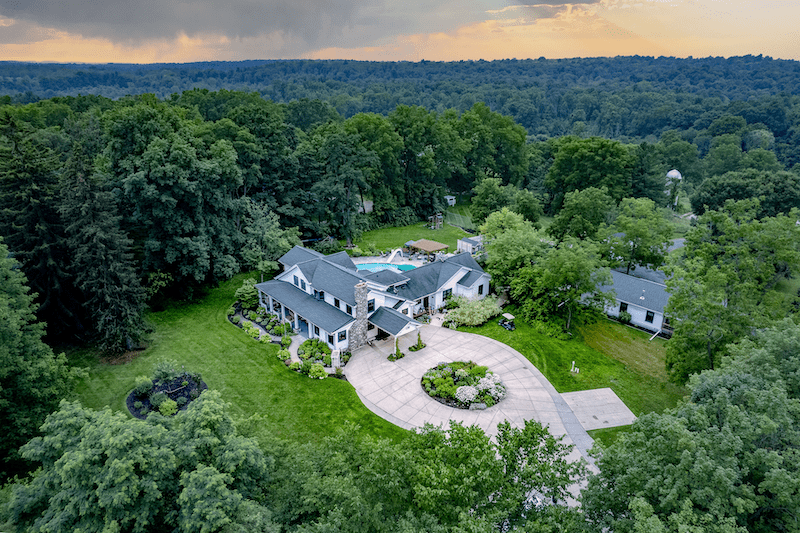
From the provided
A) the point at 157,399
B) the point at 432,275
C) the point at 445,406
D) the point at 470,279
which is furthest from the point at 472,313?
the point at 157,399

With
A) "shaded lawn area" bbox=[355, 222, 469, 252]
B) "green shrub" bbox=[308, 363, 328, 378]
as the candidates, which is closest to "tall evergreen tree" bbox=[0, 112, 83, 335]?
"green shrub" bbox=[308, 363, 328, 378]

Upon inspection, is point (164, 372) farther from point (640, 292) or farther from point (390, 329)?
point (640, 292)

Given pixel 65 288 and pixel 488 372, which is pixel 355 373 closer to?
pixel 488 372

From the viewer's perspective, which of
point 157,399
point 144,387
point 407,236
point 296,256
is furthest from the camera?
point 407,236

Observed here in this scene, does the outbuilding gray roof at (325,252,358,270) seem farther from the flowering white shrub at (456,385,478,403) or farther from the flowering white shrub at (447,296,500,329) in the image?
the flowering white shrub at (456,385,478,403)

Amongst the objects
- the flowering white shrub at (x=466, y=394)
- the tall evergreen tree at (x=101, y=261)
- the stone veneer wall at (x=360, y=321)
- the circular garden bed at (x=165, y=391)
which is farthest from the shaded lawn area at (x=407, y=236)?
the circular garden bed at (x=165, y=391)

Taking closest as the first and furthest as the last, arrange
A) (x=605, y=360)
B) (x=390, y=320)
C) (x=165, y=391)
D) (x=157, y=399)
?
(x=157, y=399) → (x=165, y=391) → (x=605, y=360) → (x=390, y=320)
